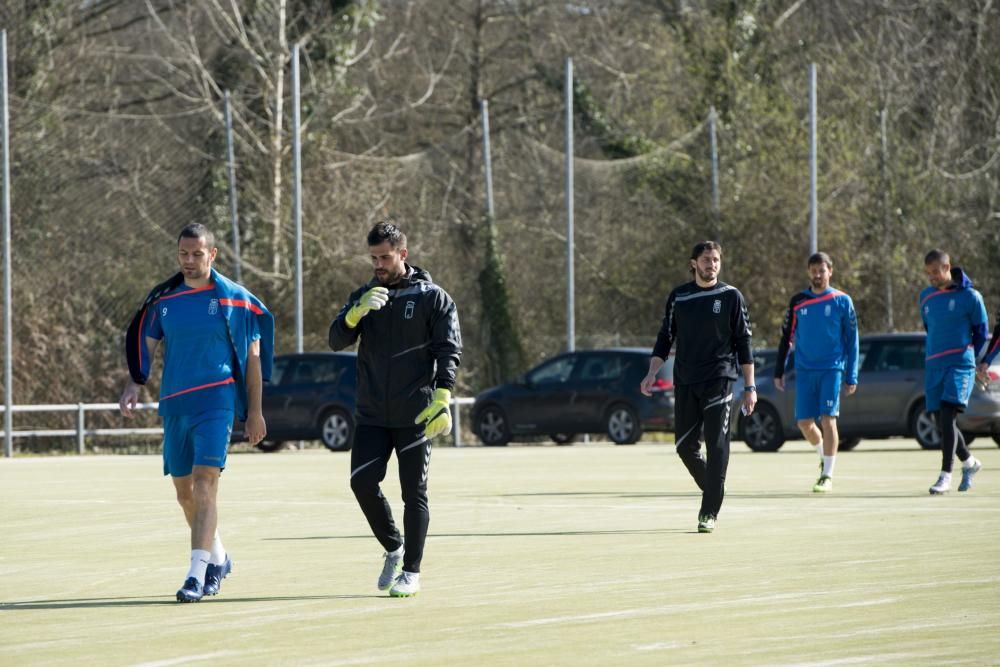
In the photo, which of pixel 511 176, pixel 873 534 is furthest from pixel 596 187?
pixel 873 534

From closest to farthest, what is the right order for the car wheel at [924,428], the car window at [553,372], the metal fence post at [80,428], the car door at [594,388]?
the car wheel at [924,428], the car door at [594,388], the metal fence post at [80,428], the car window at [553,372]

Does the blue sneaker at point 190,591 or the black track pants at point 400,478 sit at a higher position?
the black track pants at point 400,478

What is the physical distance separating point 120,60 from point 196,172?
5564 mm

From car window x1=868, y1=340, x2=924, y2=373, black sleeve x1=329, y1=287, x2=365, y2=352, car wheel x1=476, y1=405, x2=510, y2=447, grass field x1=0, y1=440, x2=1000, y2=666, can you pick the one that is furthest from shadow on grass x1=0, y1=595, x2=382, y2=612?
car wheel x1=476, y1=405, x2=510, y2=447

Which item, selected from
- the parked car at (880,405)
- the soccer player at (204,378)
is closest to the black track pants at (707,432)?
the soccer player at (204,378)

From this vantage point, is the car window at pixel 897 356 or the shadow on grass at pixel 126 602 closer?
the shadow on grass at pixel 126 602

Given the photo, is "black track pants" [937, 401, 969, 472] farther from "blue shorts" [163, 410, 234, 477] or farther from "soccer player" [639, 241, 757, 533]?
"blue shorts" [163, 410, 234, 477]

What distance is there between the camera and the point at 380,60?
144ft

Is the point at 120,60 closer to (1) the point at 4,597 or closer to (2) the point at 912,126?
(2) the point at 912,126

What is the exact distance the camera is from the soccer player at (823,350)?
60.7 ft

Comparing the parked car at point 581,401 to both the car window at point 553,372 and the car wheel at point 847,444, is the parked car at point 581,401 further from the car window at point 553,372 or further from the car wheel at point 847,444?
the car wheel at point 847,444

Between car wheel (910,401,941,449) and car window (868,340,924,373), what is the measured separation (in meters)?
0.64

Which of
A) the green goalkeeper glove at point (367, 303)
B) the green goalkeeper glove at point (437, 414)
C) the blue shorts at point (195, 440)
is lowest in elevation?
the blue shorts at point (195, 440)

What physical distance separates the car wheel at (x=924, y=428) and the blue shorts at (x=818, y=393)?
986 centimetres
